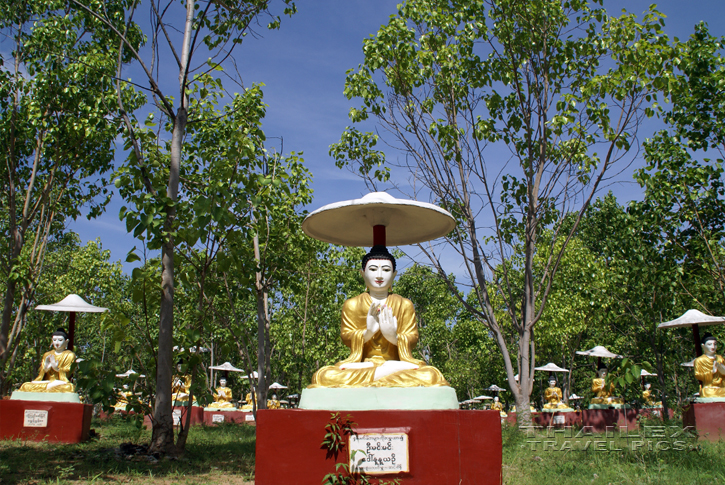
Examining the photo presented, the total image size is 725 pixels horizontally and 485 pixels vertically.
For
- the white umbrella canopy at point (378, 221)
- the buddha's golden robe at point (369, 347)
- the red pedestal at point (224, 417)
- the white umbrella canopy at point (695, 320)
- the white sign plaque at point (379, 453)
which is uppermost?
the white umbrella canopy at point (378, 221)

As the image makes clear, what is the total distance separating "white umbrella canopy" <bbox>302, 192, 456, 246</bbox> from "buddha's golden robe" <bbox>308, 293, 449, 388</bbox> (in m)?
0.81

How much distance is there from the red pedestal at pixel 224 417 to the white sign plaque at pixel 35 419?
10083 mm

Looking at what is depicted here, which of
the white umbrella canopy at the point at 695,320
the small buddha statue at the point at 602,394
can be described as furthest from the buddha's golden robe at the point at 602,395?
the white umbrella canopy at the point at 695,320

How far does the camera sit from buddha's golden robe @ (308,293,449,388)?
16.5ft

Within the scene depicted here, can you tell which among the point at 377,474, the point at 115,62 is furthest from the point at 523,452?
the point at 115,62

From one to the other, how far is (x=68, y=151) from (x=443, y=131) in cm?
772

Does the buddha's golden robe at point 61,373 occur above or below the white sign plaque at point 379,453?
above

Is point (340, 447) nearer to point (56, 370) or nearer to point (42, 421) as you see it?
point (42, 421)

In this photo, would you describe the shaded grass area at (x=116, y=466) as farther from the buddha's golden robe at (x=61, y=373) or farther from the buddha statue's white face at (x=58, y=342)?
the buddha statue's white face at (x=58, y=342)

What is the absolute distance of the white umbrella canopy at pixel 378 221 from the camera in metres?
5.45

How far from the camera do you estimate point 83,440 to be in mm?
9648

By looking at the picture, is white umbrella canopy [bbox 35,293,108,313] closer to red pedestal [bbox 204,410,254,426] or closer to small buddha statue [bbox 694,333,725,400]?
red pedestal [bbox 204,410,254,426]

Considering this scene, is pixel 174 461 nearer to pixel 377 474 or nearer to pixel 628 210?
pixel 377 474

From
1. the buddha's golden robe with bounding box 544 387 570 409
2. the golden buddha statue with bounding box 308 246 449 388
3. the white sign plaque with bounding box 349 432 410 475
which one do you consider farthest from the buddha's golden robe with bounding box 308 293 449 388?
the buddha's golden robe with bounding box 544 387 570 409
